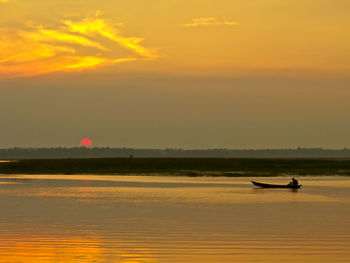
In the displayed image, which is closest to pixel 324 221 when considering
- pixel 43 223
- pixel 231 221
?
pixel 231 221

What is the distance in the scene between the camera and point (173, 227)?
35.1 meters

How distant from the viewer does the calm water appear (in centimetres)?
2652

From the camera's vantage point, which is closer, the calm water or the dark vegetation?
the calm water

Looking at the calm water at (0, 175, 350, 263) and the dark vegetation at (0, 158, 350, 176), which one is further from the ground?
the dark vegetation at (0, 158, 350, 176)

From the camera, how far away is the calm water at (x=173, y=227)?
26.5m

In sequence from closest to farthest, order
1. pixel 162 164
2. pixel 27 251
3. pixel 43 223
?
1. pixel 27 251
2. pixel 43 223
3. pixel 162 164

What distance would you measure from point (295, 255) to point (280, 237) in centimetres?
508

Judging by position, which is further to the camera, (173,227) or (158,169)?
(158,169)

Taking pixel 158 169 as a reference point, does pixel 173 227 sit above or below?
below

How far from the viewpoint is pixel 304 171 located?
360ft

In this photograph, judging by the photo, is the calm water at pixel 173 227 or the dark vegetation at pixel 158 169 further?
the dark vegetation at pixel 158 169

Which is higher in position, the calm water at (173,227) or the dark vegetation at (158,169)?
the dark vegetation at (158,169)

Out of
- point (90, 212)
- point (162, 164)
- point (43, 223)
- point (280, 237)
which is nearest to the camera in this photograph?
point (280, 237)

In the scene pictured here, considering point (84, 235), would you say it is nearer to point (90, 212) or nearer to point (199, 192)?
point (90, 212)
